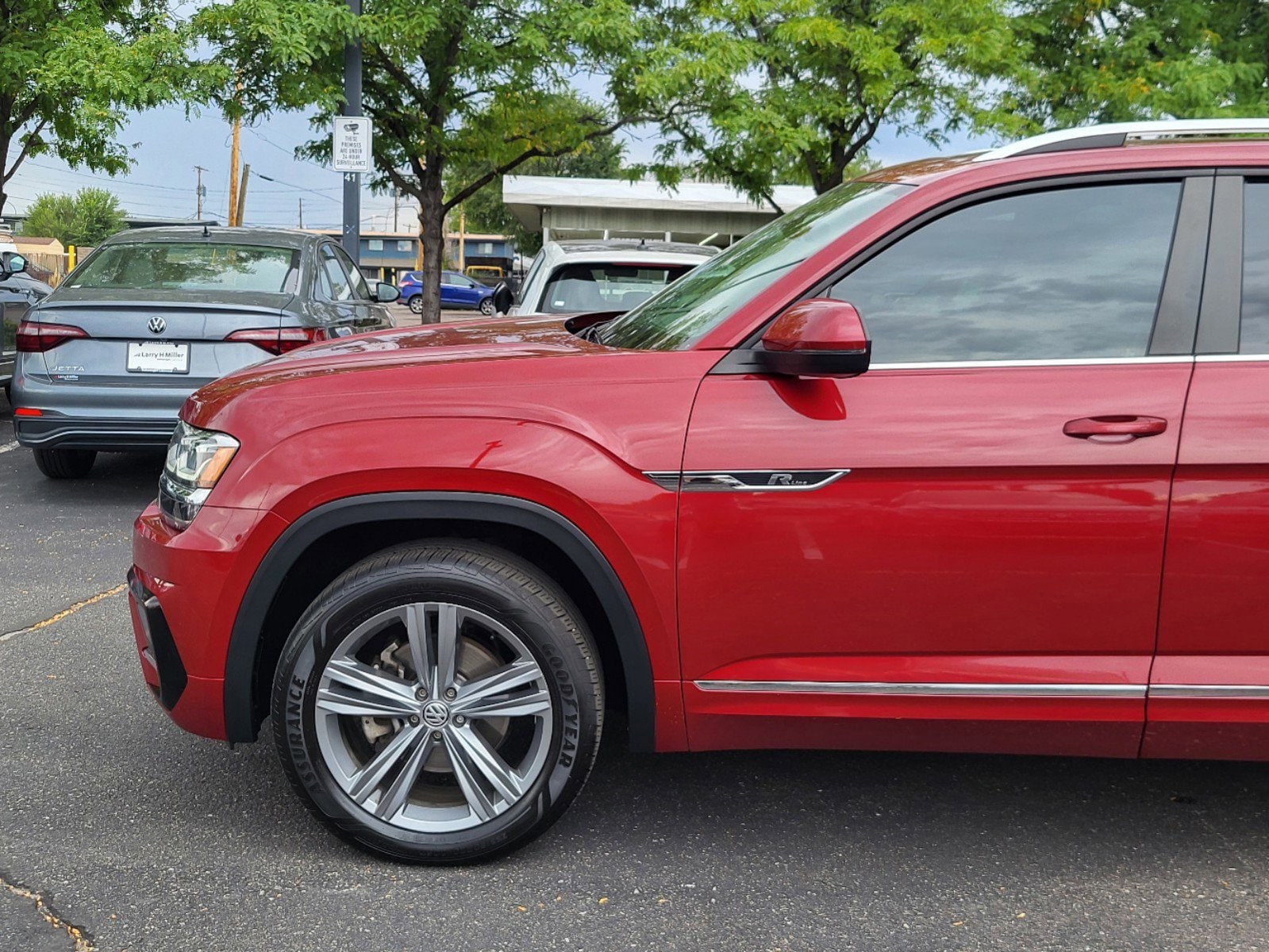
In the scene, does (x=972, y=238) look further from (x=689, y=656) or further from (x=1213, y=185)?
(x=689, y=656)

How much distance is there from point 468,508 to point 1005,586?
124 centimetres

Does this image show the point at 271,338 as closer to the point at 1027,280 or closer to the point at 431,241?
the point at 1027,280

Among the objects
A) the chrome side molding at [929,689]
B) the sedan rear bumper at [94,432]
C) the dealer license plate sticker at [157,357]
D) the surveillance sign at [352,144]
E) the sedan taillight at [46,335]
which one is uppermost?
the surveillance sign at [352,144]

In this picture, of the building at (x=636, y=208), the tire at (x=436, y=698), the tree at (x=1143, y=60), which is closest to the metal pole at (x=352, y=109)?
the tree at (x=1143, y=60)

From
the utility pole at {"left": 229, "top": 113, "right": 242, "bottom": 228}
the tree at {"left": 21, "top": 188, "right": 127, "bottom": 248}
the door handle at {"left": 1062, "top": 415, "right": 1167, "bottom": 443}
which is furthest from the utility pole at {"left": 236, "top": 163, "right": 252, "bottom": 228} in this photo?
the door handle at {"left": 1062, "top": 415, "right": 1167, "bottom": 443}

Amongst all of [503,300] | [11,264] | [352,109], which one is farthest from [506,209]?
[503,300]

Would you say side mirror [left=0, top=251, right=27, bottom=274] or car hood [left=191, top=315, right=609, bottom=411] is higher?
side mirror [left=0, top=251, right=27, bottom=274]

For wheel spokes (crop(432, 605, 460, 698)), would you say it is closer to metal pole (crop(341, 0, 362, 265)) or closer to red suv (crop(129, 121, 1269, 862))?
red suv (crop(129, 121, 1269, 862))

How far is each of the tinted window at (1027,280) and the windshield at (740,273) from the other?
0.19 metres

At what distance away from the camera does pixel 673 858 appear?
3086 millimetres

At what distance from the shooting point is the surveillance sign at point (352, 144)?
12.4 metres

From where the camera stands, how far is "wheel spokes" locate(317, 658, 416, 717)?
2.92 metres

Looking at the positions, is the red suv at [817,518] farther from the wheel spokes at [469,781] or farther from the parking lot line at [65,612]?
the parking lot line at [65,612]

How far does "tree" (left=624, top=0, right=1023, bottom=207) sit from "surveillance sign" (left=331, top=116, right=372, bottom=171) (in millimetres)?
4010
